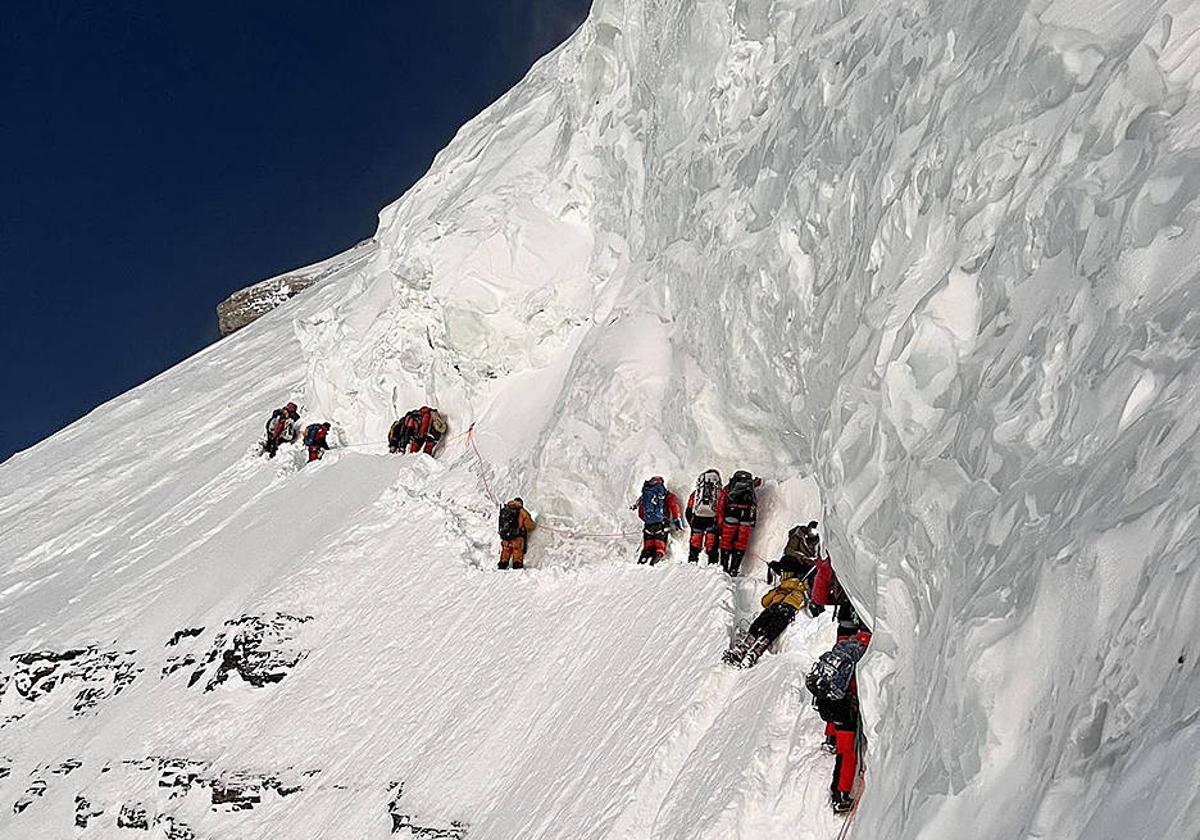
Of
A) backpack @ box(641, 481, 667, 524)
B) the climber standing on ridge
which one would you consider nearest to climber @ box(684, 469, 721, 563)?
backpack @ box(641, 481, 667, 524)

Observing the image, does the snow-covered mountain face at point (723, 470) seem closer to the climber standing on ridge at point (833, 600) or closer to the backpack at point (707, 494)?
the climber standing on ridge at point (833, 600)

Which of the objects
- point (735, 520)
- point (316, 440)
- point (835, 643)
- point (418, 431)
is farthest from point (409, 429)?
point (835, 643)

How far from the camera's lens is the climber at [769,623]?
8758 mm

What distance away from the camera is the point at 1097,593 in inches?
141

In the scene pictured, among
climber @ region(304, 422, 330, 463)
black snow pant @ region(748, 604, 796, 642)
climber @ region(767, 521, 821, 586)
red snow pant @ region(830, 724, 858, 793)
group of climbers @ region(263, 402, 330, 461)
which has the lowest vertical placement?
red snow pant @ region(830, 724, 858, 793)

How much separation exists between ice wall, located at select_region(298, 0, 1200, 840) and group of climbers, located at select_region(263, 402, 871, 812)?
0.49 metres

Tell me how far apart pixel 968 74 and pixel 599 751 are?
19.4 feet

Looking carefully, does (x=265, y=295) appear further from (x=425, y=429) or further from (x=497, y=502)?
(x=497, y=502)

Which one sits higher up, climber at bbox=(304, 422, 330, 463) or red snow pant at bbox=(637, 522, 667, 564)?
climber at bbox=(304, 422, 330, 463)

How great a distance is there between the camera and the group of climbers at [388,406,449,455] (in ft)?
58.0

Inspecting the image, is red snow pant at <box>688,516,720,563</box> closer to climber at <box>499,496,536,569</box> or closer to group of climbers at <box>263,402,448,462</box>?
climber at <box>499,496,536,569</box>

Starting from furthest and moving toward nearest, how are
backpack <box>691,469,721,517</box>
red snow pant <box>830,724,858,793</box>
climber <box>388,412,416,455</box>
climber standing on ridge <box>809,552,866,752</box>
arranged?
climber <box>388,412,416,455</box> → backpack <box>691,469,721,517</box> → climber standing on ridge <box>809,552,866,752</box> → red snow pant <box>830,724,858,793</box>

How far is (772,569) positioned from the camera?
31.7 feet

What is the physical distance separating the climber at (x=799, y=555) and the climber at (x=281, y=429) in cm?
1477
